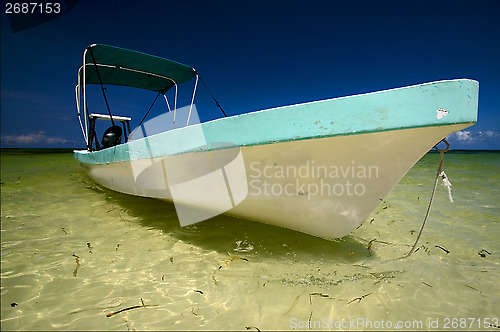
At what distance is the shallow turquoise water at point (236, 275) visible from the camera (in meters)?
1.32

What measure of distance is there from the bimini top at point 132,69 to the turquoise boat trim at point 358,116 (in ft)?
11.4

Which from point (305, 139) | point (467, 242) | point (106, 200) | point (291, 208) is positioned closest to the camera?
point (305, 139)

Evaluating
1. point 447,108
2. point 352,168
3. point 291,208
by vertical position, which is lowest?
point 291,208

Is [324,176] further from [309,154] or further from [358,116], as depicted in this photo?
[358,116]

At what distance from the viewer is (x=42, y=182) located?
5484 mm

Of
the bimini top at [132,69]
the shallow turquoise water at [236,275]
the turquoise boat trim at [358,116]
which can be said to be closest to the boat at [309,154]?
the turquoise boat trim at [358,116]

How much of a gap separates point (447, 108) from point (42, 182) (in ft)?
23.8

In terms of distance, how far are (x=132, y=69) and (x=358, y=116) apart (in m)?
5.03

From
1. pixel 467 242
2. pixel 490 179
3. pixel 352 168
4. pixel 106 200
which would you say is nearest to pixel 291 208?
pixel 352 168

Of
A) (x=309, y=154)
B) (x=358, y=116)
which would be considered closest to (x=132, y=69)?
(x=309, y=154)

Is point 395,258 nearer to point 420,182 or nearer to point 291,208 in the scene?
point 291,208

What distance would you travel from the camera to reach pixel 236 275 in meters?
1.75

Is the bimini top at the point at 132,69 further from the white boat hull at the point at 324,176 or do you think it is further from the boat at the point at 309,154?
the white boat hull at the point at 324,176

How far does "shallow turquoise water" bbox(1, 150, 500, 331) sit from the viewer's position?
132cm
